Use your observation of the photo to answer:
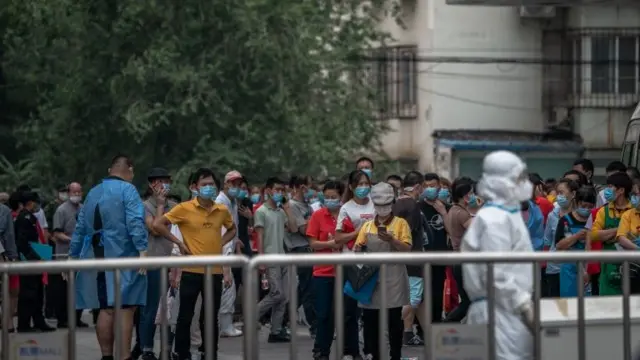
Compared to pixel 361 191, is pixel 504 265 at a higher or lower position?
lower

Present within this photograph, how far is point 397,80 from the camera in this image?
44.8m

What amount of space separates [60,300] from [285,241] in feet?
31.4

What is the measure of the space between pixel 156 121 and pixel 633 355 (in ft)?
75.2

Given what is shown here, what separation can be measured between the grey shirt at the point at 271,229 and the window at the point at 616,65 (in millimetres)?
24415

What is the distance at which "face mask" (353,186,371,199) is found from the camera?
15.3 meters

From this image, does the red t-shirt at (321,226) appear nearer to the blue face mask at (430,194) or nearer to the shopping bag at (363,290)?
the blue face mask at (430,194)

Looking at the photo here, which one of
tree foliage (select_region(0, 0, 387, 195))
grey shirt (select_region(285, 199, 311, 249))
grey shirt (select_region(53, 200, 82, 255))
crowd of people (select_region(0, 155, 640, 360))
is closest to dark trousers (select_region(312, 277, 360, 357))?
crowd of people (select_region(0, 155, 640, 360))

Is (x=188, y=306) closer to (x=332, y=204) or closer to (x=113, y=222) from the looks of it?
(x=113, y=222)

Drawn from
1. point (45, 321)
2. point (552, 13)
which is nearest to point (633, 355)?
point (45, 321)

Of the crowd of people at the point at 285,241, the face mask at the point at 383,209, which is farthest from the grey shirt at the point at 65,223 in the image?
the face mask at the point at 383,209

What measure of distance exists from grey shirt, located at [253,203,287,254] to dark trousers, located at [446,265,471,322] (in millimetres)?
9123

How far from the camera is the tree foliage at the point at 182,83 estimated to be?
3209 centimetres

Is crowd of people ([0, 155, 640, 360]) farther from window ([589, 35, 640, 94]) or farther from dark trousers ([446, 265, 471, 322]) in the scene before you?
window ([589, 35, 640, 94])

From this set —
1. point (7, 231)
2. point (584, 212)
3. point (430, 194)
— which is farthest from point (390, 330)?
point (7, 231)
